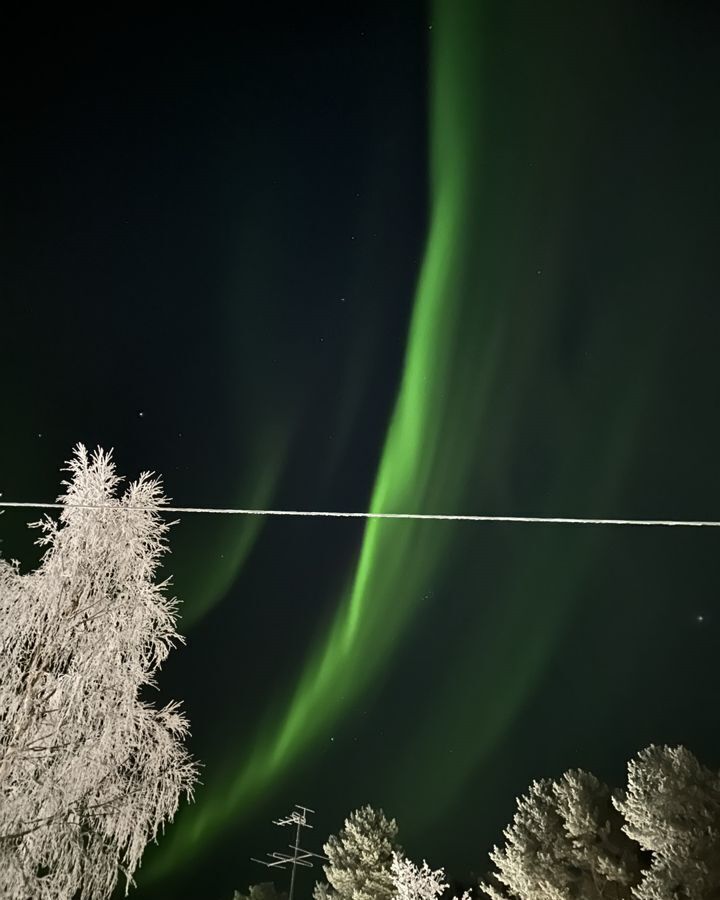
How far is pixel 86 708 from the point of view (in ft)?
21.5

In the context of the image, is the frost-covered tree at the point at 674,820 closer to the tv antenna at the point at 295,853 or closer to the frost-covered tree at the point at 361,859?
the tv antenna at the point at 295,853

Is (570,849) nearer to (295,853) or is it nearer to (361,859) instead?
(295,853)

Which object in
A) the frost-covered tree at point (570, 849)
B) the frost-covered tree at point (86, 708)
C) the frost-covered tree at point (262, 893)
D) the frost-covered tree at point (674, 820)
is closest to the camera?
the frost-covered tree at point (86, 708)

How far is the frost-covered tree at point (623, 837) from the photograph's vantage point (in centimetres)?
1206

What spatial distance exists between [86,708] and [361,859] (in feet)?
48.6

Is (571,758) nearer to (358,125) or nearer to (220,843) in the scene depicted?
(220,843)

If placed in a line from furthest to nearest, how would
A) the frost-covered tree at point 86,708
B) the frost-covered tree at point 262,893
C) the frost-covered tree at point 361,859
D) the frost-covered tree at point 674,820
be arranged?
the frost-covered tree at point 262,893
the frost-covered tree at point 361,859
the frost-covered tree at point 674,820
the frost-covered tree at point 86,708

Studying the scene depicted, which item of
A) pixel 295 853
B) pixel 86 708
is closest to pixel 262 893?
pixel 295 853

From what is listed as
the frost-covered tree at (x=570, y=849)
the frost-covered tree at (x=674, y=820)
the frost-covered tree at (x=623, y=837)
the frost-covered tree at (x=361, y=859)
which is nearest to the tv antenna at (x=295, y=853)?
the frost-covered tree at (x=361, y=859)

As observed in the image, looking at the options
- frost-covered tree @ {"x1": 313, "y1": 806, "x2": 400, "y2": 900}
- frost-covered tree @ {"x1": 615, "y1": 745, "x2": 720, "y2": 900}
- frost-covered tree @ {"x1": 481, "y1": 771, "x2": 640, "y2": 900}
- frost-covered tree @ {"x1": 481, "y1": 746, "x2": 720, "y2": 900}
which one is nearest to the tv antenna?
frost-covered tree @ {"x1": 313, "y1": 806, "x2": 400, "y2": 900}

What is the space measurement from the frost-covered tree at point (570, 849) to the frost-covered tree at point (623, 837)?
0.02 meters

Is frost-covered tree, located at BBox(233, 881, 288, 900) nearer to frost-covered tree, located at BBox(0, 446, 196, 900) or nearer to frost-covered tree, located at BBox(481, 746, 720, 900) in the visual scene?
frost-covered tree, located at BBox(481, 746, 720, 900)

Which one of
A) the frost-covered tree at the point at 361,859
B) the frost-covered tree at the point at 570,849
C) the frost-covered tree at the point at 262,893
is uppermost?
the frost-covered tree at the point at 570,849

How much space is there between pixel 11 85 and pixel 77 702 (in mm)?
8822
